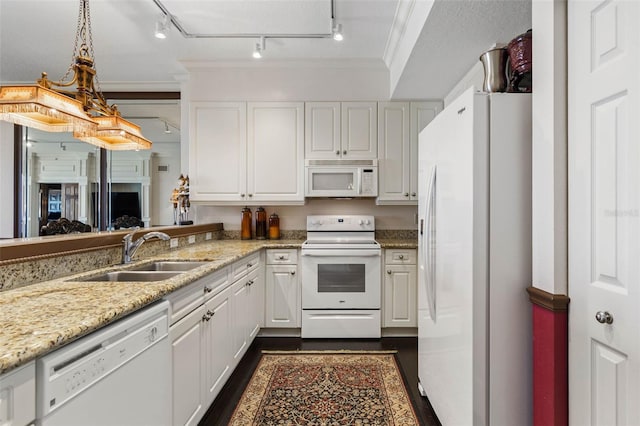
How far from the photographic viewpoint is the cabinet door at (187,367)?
1.39m

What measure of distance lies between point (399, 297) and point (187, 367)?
79.9 inches

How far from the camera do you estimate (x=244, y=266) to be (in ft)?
8.08

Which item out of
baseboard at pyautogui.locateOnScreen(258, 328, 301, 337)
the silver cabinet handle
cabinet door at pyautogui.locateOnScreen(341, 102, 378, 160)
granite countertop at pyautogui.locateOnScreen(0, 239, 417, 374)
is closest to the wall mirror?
baseboard at pyautogui.locateOnScreen(258, 328, 301, 337)

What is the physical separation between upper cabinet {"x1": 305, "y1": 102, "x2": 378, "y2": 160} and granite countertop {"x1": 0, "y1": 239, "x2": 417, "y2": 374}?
1.96 meters

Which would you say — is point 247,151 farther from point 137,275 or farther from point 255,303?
point 137,275

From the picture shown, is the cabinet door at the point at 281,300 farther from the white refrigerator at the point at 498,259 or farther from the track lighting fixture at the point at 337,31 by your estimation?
the track lighting fixture at the point at 337,31

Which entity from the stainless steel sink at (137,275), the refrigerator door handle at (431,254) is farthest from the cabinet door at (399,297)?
the stainless steel sink at (137,275)

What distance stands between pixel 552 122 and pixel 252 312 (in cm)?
240

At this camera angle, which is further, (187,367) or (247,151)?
(247,151)

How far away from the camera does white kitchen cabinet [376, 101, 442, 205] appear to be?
3221mm

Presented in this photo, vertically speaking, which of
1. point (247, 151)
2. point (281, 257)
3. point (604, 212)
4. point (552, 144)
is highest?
point (247, 151)

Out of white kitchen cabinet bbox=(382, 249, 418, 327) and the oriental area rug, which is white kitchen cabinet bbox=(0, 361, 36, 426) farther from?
white kitchen cabinet bbox=(382, 249, 418, 327)

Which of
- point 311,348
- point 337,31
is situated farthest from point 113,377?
point 337,31

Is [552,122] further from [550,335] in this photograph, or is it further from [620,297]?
[550,335]
